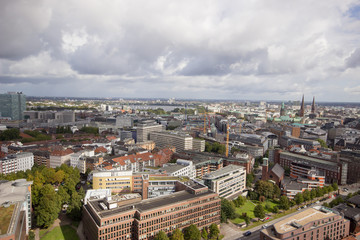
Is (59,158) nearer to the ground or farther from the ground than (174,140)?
nearer to the ground

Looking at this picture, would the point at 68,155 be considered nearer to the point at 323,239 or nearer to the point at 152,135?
the point at 152,135

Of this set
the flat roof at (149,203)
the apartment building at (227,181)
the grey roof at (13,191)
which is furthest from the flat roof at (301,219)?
the grey roof at (13,191)

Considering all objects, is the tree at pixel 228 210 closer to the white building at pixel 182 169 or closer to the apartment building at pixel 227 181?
the apartment building at pixel 227 181

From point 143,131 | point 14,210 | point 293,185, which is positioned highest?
point 143,131

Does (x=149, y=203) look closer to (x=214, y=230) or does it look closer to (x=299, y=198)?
(x=214, y=230)

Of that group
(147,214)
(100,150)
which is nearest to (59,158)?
(100,150)

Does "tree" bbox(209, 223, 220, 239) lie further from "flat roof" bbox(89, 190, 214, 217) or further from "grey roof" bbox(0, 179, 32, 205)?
"grey roof" bbox(0, 179, 32, 205)
